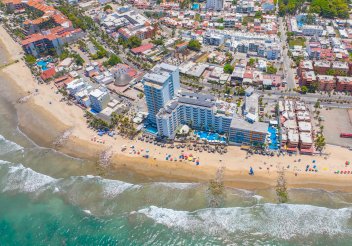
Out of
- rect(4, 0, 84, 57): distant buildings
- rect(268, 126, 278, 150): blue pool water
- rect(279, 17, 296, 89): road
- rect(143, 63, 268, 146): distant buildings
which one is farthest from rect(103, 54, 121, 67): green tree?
rect(268, 126, 278, 150): blue pool water

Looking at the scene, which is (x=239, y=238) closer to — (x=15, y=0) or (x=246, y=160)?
(x=246, y=160)

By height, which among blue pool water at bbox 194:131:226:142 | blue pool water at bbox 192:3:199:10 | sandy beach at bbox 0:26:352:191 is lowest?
sandy beach at bbox 0:26:352:191

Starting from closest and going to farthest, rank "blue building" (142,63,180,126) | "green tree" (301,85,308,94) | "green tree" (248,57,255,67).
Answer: "blue building" (142,63,180,126) → "green tree" (301,85,308,94) → "green tree" (248,57,255,67)

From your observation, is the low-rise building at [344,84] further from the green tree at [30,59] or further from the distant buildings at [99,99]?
the green tree at [30,59]

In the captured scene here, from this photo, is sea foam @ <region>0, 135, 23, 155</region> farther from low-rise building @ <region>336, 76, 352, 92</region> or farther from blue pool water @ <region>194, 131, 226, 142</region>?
low-rise building @ <region>336, 76, 352, 92</region>

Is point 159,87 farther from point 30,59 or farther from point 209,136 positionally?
point 30,59

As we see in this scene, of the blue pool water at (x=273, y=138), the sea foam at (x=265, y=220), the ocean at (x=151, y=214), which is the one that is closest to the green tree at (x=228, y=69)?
the blue pool water at (x=273, y=138)

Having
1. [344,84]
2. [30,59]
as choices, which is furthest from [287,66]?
[30,59]
